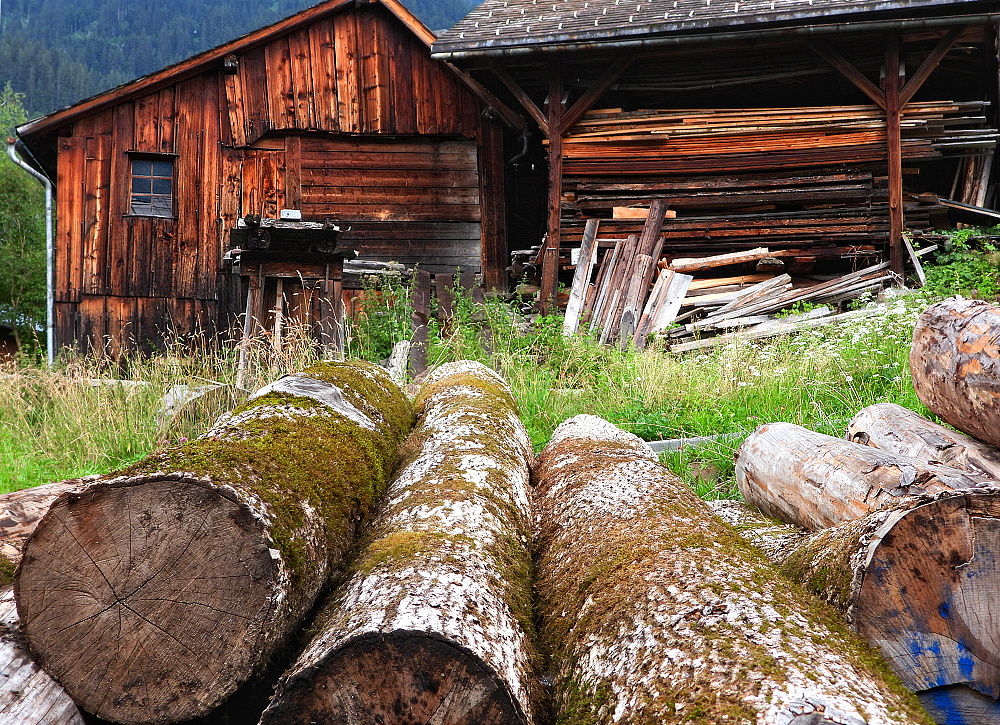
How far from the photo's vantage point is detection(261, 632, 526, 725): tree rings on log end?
1391 mm

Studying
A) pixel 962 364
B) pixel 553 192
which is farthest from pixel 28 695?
pixel 553 192

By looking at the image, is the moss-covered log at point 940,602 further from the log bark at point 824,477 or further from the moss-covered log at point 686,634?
the log bark at point 824,477

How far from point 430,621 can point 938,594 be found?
1184 millimetres

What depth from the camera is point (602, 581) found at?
1878 millimetres

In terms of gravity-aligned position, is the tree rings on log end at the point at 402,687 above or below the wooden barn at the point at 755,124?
below

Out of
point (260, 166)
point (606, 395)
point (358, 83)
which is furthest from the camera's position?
point (358, 83)

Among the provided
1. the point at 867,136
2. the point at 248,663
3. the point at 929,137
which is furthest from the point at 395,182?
the point at 248,663

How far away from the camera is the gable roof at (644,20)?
7.95m

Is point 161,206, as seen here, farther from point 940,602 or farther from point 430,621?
point 940,602

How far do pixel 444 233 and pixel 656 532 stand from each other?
8970 mm

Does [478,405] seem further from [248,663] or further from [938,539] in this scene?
[938,539]

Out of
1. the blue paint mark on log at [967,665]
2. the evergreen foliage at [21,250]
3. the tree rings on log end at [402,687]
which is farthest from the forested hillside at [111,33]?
the blue paint mark on log at [967,665]

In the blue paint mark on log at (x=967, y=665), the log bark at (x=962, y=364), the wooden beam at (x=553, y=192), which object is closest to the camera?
the blue paint mark on log at (x=967, y=665)

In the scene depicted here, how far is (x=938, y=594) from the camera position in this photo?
5.06ft
